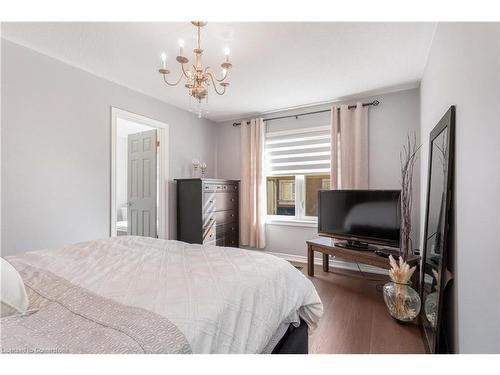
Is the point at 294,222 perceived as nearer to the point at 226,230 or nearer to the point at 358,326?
the point at 226,230

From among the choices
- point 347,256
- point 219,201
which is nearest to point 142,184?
point 219,201

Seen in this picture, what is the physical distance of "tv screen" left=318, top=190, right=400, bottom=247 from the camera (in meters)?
2.73

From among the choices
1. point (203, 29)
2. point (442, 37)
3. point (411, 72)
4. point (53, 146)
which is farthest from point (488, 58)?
point (53, 146)

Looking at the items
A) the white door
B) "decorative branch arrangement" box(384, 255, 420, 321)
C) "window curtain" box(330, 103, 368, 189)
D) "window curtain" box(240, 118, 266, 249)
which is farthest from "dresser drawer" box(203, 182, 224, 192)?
"decorative branch arrangement" box(384, 255, 420, 321)

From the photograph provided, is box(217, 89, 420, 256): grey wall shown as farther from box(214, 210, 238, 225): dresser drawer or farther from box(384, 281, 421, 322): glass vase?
box(384, 281, 421, 322): glass vase

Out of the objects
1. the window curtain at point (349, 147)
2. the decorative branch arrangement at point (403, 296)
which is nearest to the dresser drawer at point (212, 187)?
the window curtain at point (349, 147)

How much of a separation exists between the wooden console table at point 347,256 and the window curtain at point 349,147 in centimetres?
88

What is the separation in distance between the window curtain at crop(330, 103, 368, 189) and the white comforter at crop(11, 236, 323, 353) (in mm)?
2257

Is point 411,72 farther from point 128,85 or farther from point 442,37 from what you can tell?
point 128,85

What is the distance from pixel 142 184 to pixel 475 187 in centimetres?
378

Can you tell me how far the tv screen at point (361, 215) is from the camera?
2734mm

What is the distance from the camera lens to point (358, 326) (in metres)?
2.03

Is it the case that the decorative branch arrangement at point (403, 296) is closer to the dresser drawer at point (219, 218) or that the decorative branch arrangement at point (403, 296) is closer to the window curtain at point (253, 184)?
the window curtain at point (253, 184)
